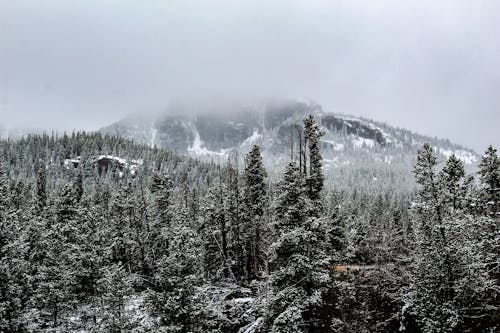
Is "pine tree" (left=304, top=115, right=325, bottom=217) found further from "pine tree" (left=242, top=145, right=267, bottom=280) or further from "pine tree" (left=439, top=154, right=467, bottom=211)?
"pine tree" (left=242, top=145, right=267, bottom=280)

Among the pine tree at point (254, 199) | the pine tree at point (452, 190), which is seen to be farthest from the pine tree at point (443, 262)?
the pine tree at point (254, 199)

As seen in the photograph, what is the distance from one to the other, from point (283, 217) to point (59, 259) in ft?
Result: 75.2

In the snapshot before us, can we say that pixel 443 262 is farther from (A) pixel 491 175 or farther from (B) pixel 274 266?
(A) pixel 491 175

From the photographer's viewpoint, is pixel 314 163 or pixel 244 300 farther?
pixel 244 300

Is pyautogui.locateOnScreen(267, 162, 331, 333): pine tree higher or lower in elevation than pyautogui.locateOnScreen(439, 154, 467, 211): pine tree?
lower

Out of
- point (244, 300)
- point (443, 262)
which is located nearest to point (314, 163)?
point (443, 262)

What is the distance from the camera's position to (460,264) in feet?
67.3

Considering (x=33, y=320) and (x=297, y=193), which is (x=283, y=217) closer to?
(x=297, y=193)

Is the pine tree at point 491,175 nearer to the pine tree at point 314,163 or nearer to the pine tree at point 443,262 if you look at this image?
the pine tree at point 443,262

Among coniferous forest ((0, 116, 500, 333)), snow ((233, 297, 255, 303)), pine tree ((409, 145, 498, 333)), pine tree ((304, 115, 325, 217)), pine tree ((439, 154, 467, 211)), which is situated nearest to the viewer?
pine tree ((409, 145, 498, 333))

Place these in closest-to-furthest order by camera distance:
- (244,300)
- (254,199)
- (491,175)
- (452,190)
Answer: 1. (452,190)
2. (491,175)
3. (244,300)
4. (254,199)

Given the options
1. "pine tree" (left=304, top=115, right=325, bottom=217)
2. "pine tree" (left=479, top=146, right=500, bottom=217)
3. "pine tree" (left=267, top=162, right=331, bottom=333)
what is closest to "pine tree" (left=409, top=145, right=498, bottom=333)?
"pine tree" (left=267, top=162, right=331, bottom=333)

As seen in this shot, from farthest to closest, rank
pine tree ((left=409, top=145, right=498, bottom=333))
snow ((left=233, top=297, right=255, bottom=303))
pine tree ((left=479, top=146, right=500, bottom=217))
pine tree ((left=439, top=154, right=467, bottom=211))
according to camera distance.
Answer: snow ((left=233, top=297, right=255, bottom=303)), pine tree ((left=479, top=146, right=500, bottom=217)), pine tree ((left=439, top=154, right=467, bottom=211)), pine tree ((left=409, top=145, right=498, bottom=333))

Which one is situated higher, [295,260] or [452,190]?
[452,190]
